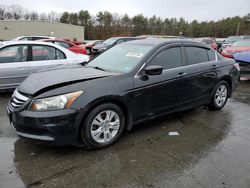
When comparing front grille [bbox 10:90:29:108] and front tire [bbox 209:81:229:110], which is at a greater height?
front grille [bbox 10:90:29:108]

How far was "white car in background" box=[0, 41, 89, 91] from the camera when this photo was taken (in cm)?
612

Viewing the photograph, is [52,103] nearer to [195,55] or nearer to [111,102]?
[111,102]

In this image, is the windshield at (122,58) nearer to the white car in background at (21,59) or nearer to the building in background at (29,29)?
the white car in background at (21,59)

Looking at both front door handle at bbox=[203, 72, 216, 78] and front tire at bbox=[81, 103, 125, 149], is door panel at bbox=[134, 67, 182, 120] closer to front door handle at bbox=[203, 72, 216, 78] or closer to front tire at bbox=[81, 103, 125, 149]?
front tire at bbox=[81, 103, 125, 149]

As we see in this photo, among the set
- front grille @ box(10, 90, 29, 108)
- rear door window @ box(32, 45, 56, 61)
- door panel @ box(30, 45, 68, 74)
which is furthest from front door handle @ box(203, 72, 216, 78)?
rear door window @ box(32, 45, 56, 61)

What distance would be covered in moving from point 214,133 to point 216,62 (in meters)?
1.72

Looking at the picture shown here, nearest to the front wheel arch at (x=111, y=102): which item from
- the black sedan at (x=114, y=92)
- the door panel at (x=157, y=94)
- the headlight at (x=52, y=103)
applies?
the black sedan at (x=114, y=92)

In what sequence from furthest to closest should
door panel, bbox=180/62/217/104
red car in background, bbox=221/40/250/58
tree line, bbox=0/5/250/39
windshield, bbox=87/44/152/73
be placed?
tree line, bbox=0/5/250/39, red car in background, bbox=221/40/250/58, door panel, bbox=180/62/217/104, windshield, bbox=87/44/152/73

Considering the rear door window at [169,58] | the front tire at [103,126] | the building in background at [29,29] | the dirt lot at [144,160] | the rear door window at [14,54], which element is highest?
the building in background at [29,29]

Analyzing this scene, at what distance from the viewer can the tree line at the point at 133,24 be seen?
6631cm

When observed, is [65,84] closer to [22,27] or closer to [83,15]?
[22,27]

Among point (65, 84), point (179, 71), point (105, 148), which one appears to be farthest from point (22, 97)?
point (179, 71)

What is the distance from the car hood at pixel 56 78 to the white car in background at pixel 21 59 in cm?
215

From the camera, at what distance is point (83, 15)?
6638 cm
